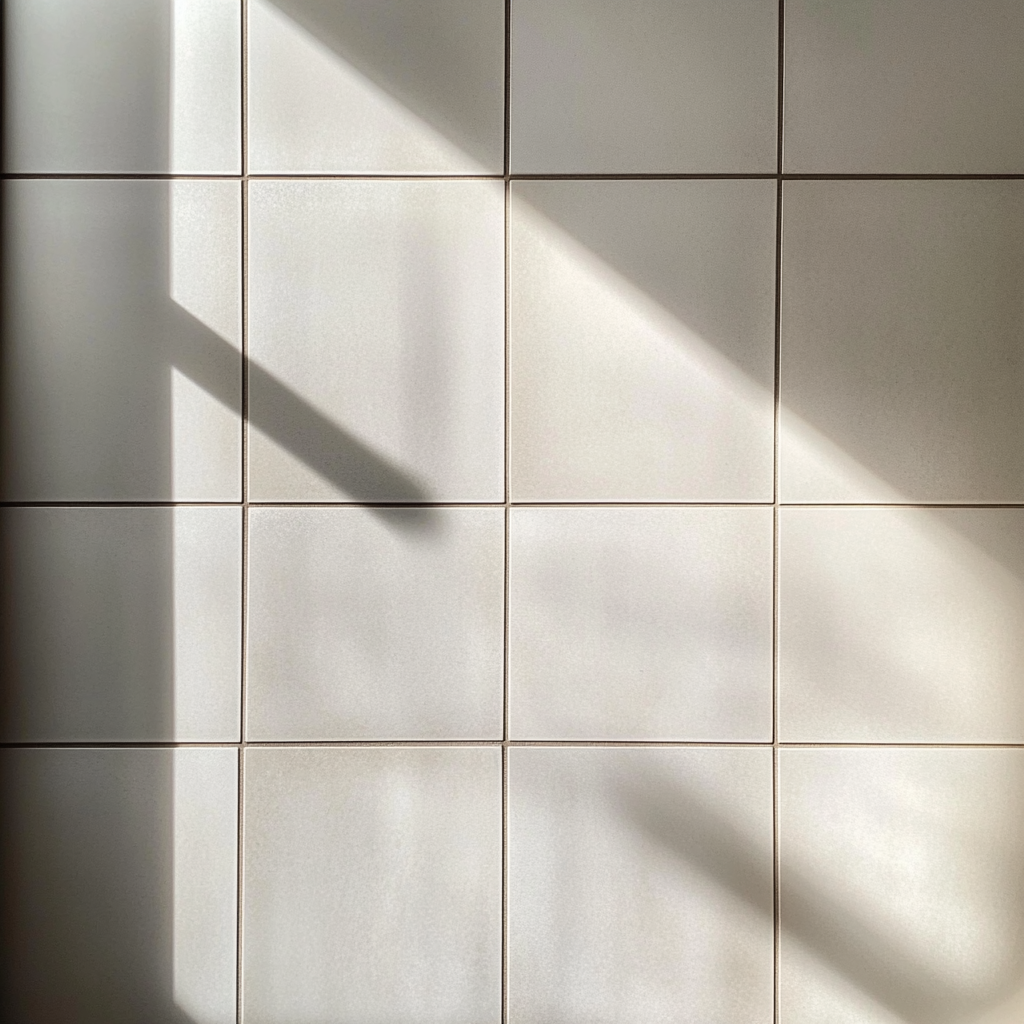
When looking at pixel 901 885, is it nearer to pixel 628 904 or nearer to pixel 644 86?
pixel 628 904

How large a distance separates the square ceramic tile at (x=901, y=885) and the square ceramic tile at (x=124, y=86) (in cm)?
133

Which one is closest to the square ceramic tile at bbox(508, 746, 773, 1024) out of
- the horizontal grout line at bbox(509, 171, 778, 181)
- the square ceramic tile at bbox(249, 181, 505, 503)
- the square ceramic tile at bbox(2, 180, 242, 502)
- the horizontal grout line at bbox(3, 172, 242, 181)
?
the square ceramic tile at bbox(249, 181, 505, 503)

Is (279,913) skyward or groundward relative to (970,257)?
groundward

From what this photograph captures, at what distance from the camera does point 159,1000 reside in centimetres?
138

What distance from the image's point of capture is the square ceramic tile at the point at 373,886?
1.37m

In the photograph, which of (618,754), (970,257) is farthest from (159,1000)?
(970,257)

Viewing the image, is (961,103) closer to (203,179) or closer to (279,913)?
(203,179)

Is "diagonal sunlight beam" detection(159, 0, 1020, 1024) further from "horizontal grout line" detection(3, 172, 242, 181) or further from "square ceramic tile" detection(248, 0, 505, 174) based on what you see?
"horizontal grout line" detection(3, 172, 242, 181)

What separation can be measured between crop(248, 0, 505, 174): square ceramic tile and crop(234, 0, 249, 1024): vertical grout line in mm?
11

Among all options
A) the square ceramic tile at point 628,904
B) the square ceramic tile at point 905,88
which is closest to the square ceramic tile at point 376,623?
the square ceramic tile at point 628,904

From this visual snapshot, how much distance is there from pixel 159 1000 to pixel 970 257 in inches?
67.2

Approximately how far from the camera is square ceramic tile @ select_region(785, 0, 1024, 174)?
1.38m

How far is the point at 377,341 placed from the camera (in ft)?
4.55

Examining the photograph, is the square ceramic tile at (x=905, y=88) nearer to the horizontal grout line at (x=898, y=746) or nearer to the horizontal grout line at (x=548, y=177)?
the horizontal grout line at (x=548, y=177)
